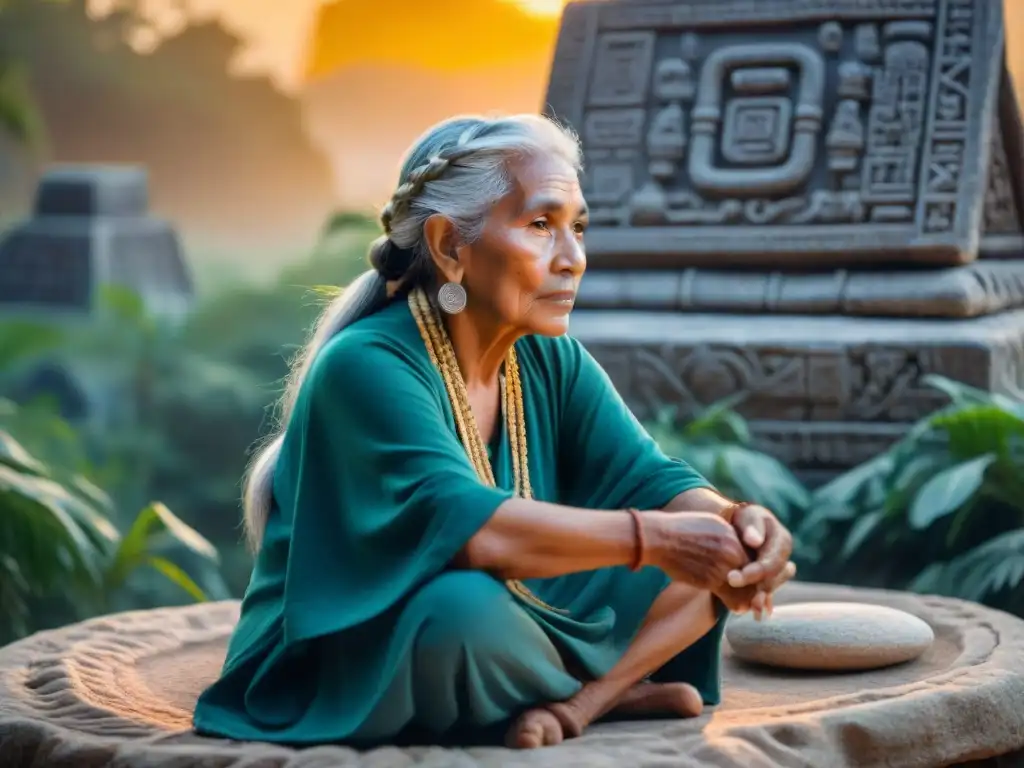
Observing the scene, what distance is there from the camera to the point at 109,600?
17.1 feet

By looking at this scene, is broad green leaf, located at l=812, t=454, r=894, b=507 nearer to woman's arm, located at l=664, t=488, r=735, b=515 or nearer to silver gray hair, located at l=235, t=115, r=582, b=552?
woman's arm, located at l=664, t=488, r=735, b=515

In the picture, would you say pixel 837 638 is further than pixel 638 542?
Yes

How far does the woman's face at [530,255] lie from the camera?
283cm

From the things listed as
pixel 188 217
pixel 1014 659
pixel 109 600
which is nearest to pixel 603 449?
pixel 1014 659

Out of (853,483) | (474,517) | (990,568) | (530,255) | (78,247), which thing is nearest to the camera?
(474,517)

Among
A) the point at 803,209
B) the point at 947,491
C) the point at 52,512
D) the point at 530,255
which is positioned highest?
the point at 803,209

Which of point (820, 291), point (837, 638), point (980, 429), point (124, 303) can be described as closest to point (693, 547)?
point (837, 638)

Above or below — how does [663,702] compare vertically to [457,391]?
below

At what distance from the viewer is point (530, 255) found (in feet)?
9.28

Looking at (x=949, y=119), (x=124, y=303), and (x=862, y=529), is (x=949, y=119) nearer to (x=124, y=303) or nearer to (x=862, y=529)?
(x=862, y=529)

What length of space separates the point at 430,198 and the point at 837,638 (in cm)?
130

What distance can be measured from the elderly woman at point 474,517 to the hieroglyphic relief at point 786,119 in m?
2.66

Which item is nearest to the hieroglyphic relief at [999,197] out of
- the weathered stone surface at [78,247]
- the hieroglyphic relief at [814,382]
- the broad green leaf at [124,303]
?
the hieroglyphic relief at [814,382]

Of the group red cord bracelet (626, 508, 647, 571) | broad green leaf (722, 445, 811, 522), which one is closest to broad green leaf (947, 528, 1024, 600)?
broad green leaf (722, 445, 811, 522)
